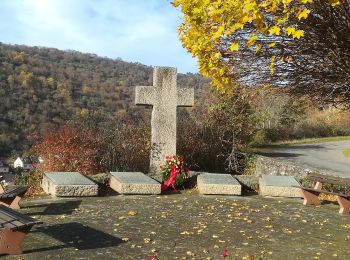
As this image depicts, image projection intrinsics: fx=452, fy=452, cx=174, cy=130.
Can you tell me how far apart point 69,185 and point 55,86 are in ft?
121

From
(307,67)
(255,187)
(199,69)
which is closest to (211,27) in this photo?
(199,69)

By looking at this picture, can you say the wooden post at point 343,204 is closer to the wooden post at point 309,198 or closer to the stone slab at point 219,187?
the wooden post at point 309,198

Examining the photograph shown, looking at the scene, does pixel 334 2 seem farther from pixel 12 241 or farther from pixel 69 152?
pixel 69 152

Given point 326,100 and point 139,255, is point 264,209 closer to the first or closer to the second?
point 326,100

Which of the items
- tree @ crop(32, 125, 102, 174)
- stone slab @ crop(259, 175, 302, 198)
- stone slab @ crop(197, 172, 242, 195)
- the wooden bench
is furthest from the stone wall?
the wooden bench

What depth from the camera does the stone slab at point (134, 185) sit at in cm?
902

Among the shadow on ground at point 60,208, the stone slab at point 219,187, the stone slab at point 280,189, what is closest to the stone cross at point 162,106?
the stone slab at point 219,187

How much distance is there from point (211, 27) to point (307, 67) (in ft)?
3.59

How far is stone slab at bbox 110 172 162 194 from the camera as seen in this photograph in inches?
355

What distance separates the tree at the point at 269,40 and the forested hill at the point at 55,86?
19.3 meters

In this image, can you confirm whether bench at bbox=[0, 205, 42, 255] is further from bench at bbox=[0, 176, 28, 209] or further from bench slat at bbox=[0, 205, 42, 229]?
bench at bbox=[0, 176, 28, 209]

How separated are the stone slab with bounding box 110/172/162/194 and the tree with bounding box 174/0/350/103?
4.39 metres

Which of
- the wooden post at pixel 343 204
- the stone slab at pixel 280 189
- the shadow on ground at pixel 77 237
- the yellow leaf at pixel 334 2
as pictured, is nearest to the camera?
the yellow leaf at pixel 334 2

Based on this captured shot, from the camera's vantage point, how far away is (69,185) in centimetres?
852
